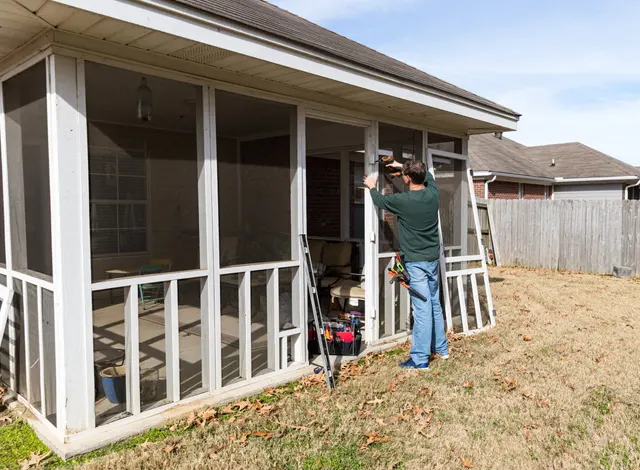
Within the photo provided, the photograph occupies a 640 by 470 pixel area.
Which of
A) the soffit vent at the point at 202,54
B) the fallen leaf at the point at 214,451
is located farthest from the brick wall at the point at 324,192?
the fallen leaf at the point at 214,451

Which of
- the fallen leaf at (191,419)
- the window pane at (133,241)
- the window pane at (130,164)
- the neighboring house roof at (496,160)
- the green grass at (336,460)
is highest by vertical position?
the neighboring house roof at (496,160)

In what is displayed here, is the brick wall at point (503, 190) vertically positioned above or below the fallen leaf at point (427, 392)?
above

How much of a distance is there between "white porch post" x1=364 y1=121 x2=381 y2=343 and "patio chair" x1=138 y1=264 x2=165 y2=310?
91.7 inches

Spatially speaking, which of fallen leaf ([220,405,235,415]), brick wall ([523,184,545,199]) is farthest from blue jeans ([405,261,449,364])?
brick wall ([523,184,545,199])

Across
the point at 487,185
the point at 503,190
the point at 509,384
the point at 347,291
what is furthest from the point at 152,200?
the point at 503,190

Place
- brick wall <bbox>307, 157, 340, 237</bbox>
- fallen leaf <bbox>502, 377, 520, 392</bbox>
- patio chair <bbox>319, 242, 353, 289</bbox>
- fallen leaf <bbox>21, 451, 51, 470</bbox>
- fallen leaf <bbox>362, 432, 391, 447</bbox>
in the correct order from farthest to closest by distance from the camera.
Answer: brick wall <bbox>307, 157, 340, 237</bbox>
patio chair <bbox>319, 242, 353, 289</bbox>
fallen leaf <bbox>502, 377, 520, 392</bbox>
fallen leaf <bbox>362, 432, 391, 447</bbox>
fallen leaf <bbox>21, 451, 51, 470</bbox>

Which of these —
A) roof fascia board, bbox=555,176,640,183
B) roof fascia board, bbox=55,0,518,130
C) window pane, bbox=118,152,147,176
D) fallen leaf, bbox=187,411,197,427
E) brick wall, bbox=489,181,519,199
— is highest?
roof fascia board, bbox=55,0,518,130

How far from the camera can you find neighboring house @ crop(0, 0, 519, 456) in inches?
127

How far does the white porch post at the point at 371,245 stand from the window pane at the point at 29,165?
308 centimetres

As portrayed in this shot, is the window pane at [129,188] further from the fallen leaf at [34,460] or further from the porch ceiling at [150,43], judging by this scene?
the fallen leaf at [34,460]

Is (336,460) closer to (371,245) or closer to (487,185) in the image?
(371,245)

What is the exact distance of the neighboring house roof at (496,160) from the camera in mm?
16797

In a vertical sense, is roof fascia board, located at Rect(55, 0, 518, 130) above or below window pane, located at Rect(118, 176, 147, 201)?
above

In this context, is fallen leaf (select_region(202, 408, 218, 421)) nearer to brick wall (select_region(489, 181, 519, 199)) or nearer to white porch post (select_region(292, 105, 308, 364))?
white porch post (select_region(292, 105, 308, 364))
